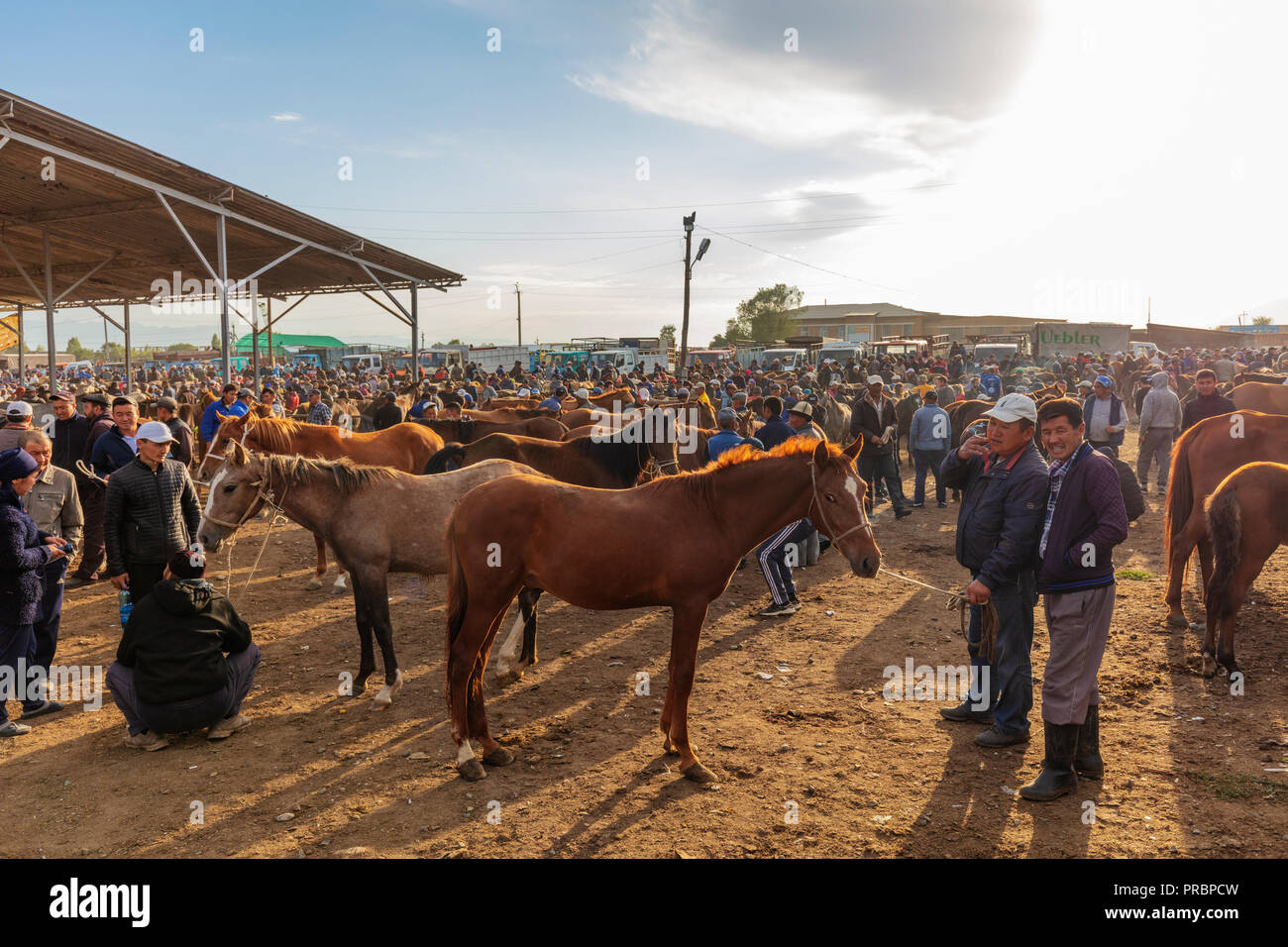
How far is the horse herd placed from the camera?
4.64m

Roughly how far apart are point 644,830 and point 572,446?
190 inches

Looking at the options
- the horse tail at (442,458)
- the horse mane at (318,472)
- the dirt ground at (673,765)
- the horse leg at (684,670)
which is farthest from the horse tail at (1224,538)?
the horse tail at (442,458)

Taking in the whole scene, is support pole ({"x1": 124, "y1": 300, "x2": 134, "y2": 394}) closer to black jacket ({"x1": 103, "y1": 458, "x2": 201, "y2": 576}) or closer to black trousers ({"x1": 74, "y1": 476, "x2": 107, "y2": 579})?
black trousers ({"x1": 74, "y1": 476, "x2": 107, "y2": 579})

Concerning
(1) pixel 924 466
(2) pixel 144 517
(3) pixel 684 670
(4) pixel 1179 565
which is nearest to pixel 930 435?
(1) pixel 924 466

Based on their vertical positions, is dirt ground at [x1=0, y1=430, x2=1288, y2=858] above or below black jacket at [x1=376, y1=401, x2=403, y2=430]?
below

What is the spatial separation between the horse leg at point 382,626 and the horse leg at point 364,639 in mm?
38

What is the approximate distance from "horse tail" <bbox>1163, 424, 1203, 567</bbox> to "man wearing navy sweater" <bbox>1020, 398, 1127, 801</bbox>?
3.85 m

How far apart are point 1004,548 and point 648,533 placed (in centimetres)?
226

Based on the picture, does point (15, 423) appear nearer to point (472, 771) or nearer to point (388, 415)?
point (388, 415)

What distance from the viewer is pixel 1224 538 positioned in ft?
19.3

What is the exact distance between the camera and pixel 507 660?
6242 millimetres

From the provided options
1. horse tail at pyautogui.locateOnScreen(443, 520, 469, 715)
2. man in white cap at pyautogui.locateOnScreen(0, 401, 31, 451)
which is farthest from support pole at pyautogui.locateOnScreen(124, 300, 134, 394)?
horse tail at pyautogui.locateOnScreen(443, 520, 469, 715)
